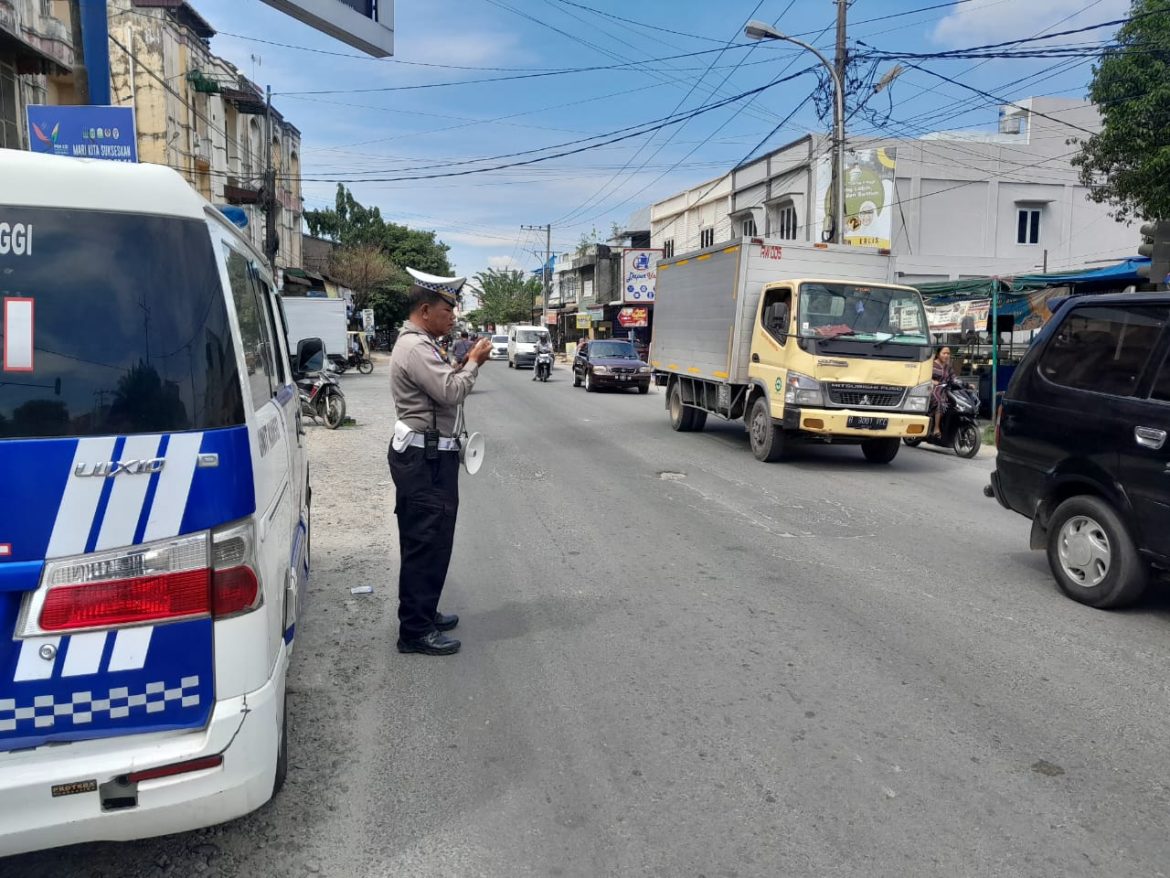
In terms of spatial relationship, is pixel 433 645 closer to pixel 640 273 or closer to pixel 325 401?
pixel 325 401

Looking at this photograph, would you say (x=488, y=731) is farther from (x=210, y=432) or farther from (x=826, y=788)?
(x=210, y=432)

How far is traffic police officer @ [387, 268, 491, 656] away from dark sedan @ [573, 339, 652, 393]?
19557 millimetres

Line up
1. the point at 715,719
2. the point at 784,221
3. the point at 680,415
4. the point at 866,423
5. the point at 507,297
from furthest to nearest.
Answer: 1. the point at 507,297
2. the point at 784,221
3. the point at 680,415
4. the point at 866,423
5. the point at 715,719

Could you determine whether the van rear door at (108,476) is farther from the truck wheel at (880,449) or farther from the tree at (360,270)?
the tree at (360,270)

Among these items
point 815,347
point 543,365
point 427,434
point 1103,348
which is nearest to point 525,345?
point 543,365

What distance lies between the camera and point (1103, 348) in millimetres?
5434

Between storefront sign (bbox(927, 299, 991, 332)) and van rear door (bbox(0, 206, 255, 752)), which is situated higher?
storefront sign (bbox(927, 299, 991, 332))

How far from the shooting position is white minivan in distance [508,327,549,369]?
1586 inches

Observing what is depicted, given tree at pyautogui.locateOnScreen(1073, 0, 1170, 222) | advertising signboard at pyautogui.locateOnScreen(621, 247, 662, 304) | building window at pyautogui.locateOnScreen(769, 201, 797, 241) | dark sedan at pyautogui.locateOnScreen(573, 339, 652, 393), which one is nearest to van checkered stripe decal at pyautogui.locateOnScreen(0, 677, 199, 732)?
tree at pyautogui.locateOnScreen(1073, 0, 1170, 222)

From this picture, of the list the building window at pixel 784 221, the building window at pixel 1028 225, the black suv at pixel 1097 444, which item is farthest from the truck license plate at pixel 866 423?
the building window at pixel 1028 225

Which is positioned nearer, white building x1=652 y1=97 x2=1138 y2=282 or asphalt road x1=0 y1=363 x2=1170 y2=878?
asphalt road x1=0 y1=363 x2=1170 y2=878

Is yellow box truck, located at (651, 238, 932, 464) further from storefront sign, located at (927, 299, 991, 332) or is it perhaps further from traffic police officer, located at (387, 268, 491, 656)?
traffic police officer, located at (387, 268, 491, 656)

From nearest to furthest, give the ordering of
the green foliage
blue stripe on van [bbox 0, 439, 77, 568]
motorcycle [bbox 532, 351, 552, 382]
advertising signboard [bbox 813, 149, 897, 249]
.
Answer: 1. blue stripe on van [bbox 0, 439, 77, 568]
2. motorcycle [bbox 532, 351, 552, 382]
3. advertising signboard [bbox 813, 149, 897, 249]
4. the green foliage

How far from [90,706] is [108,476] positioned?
24.2 inches
